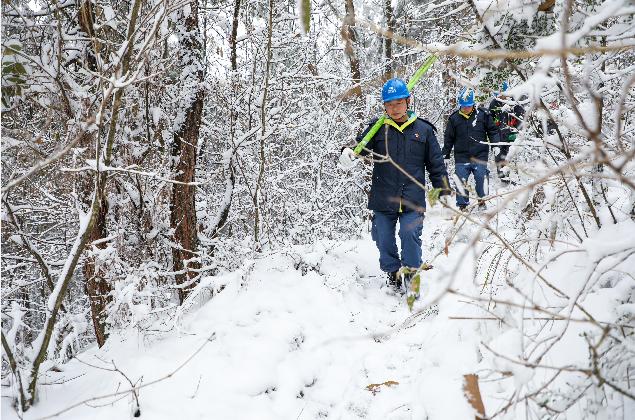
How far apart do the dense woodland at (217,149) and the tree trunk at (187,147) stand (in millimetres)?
17

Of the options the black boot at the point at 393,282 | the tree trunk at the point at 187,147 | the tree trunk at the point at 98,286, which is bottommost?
the black boot at the point at 393,282

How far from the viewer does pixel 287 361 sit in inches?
117

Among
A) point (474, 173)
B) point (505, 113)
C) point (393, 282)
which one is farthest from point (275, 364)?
point (474, 173)

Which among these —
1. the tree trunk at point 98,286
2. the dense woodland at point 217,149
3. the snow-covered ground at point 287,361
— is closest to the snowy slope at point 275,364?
the snow-covered ground at point 287,361

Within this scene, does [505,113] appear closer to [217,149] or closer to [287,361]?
[217,149]

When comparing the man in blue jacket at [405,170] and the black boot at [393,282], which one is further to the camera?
the black boot at [393,282]

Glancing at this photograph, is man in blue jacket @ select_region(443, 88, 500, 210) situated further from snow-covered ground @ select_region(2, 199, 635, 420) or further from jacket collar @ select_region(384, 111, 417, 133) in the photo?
snow-covered ground @ select_region(2, 199, 635, 420)

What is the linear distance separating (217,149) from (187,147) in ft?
6.31

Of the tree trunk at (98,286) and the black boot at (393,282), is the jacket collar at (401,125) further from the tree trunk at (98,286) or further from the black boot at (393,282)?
the tree trunk at (98,286)

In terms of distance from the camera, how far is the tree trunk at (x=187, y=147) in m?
4.14

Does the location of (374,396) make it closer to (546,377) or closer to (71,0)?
(546,377)

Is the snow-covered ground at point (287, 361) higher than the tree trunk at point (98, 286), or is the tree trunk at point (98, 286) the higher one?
the tree trunk at point (98, 286)

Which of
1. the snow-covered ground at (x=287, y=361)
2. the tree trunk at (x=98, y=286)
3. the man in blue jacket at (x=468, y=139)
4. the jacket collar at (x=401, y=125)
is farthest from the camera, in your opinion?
the man in blue jacket at (x=468, y=139)

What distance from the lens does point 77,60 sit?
A: 11.3 feet
